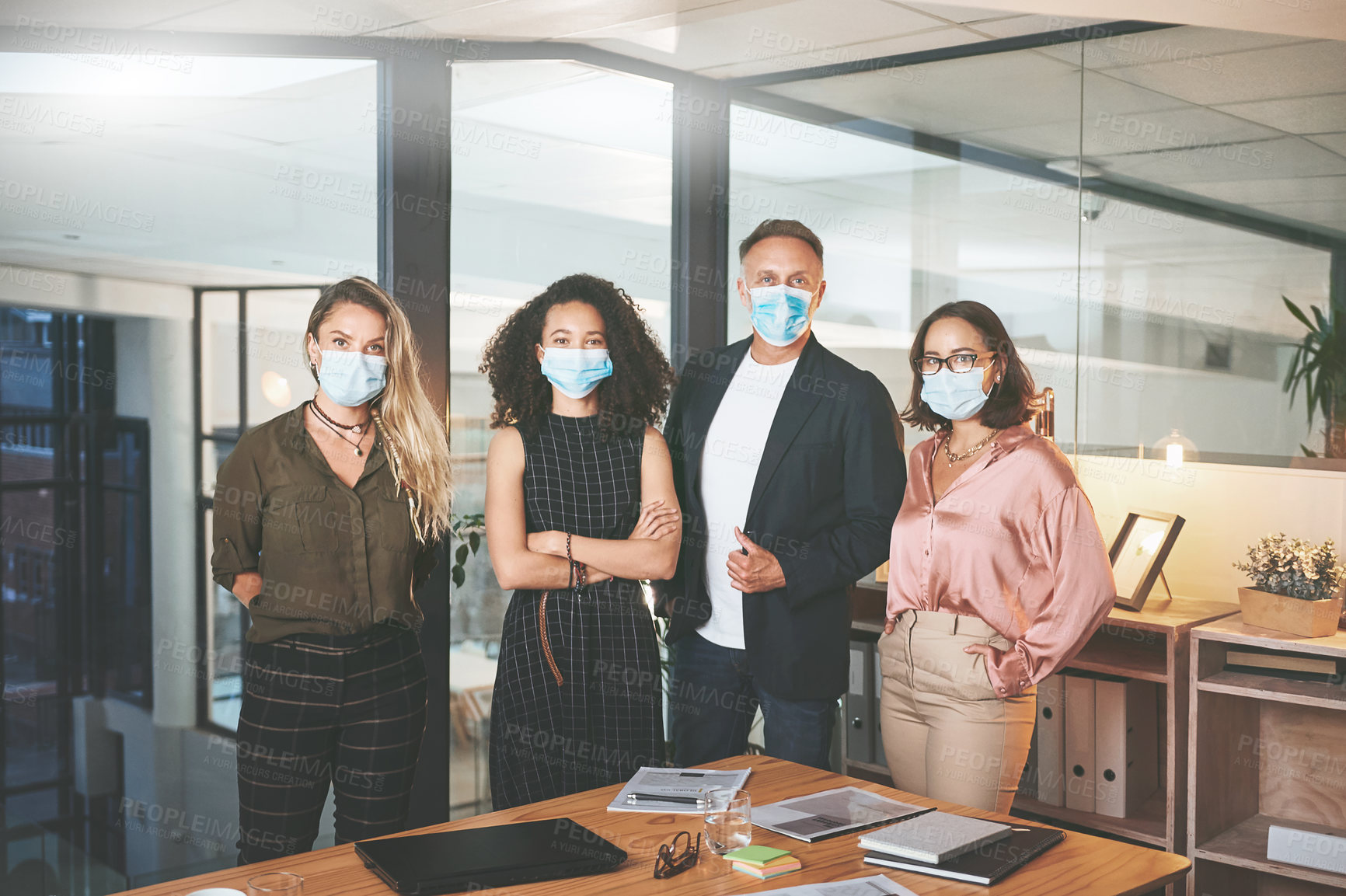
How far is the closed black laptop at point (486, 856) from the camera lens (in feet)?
5.25

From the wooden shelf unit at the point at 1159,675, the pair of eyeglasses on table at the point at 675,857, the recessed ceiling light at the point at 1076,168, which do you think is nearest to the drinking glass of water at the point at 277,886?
the pair of eyeglasses on table at the point at 675,857

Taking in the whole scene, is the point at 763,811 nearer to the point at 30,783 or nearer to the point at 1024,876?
the point at 1024,876

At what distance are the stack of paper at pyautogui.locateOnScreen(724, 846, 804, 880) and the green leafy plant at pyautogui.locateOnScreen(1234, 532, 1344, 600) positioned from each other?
1.76 meters

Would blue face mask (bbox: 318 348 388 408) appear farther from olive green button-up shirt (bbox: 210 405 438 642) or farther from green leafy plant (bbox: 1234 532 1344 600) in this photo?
green leafy plant (bbox: 1234 532 1344 600)

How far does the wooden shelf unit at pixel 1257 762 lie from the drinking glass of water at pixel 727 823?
1607mm

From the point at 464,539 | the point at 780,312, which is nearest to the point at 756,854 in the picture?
the point at 780,312

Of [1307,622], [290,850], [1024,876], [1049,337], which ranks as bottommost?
[290,850]

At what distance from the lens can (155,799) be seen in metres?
3.30

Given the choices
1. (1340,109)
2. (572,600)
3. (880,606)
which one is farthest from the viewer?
(880,606)

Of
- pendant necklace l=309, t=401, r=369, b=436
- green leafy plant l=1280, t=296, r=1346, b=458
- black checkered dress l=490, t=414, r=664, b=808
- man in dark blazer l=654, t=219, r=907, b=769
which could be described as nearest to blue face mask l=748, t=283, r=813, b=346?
man in dark blazer l=654, t=219, r=907, b=769

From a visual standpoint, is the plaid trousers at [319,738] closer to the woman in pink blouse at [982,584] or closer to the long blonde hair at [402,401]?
the long blonde hair at [402,401]

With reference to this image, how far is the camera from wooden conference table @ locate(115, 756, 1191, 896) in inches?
63.6

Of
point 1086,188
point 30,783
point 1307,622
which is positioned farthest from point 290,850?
point 1086,188

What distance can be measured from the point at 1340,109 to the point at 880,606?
6.52ft
